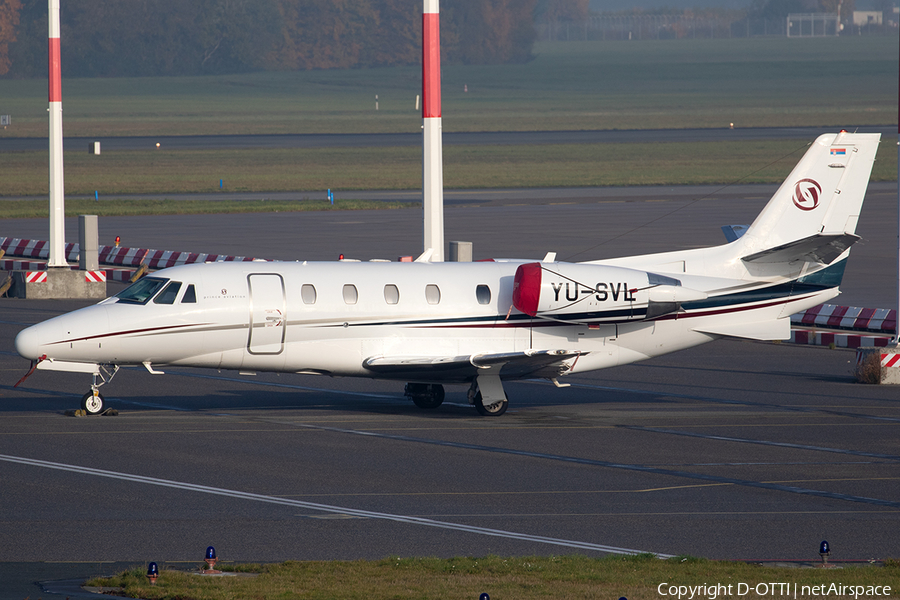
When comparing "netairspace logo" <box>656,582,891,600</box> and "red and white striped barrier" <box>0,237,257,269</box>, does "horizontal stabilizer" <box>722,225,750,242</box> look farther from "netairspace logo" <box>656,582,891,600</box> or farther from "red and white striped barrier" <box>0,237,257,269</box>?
"red and white striped barrier" <box>0,237,257,269</box>

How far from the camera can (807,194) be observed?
2873cm

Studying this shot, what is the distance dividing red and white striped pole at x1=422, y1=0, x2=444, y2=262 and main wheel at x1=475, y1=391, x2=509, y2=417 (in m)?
8.17

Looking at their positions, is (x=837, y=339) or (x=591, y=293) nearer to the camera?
(x=591, y=293)

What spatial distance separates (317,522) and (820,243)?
14.2 m

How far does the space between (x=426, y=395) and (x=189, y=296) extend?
5.50 meters

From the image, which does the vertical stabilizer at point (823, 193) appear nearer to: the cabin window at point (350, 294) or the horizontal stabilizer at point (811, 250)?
the horizontal stabilizer at point (811, 250)

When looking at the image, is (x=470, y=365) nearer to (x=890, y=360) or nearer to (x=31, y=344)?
(x=31, y=344)

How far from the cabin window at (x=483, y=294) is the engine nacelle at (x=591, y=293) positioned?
554 millimetres

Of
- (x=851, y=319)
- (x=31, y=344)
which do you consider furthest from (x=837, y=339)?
(x=31, y=344)

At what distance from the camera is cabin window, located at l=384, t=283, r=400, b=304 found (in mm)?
26500

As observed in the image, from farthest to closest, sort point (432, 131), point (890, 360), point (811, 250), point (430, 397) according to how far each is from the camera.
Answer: point (432, 131) < point (890, 360) < point (430, 397) < point (811, 250)

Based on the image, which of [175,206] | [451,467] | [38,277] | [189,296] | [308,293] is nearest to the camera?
[451,467]

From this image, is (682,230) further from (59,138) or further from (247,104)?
(247,104)

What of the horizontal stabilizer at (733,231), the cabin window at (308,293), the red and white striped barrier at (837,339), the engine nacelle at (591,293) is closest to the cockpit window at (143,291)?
the cabin window at (308,293)
